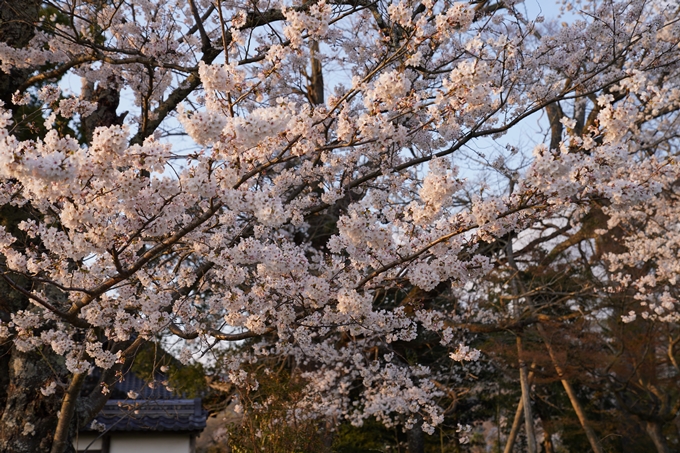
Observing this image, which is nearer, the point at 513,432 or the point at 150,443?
the point at 150,443

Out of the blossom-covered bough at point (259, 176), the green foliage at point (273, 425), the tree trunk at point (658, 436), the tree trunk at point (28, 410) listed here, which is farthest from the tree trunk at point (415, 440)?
the tree trunk at point (28, 410)

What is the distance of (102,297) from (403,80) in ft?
7.96

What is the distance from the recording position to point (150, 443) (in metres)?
6.90

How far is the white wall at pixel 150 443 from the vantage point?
684 centimetres

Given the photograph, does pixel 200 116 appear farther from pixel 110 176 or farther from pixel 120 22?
pixel 120 22

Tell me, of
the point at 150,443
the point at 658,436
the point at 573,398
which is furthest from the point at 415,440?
the point at 150,443

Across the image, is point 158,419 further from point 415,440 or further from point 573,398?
point 573,398

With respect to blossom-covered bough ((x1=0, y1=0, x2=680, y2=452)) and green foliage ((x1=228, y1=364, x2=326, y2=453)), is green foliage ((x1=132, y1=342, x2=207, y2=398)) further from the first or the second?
blossom-covered bough ((x1=0, y1=0, x2=680, y2=452))

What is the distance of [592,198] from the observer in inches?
128

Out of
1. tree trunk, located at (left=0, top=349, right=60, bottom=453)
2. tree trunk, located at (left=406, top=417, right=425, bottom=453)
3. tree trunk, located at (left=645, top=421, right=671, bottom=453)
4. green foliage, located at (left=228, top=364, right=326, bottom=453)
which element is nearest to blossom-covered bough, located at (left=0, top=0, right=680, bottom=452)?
tree trunk, located at (left=0, top=349, right=60, bottom=453)

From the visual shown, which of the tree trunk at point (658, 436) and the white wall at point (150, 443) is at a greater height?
the white wall at point (150, 443)

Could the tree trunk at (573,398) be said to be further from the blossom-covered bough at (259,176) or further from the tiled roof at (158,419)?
the tiled roof at (158,419)

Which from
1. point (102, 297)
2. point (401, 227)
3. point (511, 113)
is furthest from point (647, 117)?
point (102, 297)

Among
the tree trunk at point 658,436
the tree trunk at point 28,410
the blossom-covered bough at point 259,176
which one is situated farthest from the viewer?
the tree trunk at point 658,436
